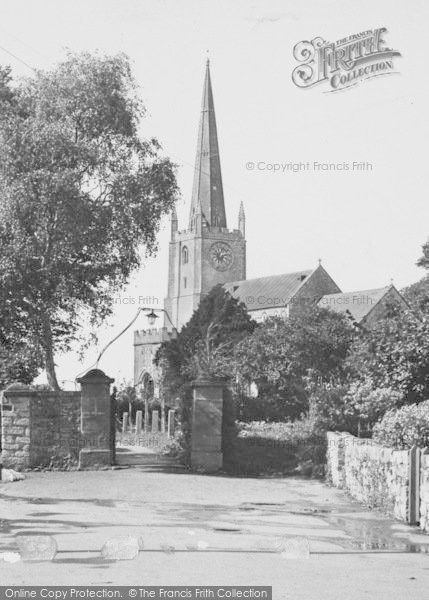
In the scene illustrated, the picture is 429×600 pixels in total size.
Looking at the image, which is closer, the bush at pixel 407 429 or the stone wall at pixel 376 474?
the stone wall at pixel 376 474

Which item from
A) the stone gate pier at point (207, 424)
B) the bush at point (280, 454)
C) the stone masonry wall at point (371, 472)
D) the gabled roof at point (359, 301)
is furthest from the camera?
the gabled roof at point (359, 301)

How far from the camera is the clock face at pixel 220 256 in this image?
117250 millimetres

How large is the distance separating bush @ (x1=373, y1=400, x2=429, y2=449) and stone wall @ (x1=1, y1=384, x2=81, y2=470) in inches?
308

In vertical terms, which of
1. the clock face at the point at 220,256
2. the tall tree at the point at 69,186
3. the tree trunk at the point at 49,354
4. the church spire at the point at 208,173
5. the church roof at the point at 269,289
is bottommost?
the tree trunk at the point at 49,354

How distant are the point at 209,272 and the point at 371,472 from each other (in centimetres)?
10251

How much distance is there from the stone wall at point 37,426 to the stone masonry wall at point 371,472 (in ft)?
19.5

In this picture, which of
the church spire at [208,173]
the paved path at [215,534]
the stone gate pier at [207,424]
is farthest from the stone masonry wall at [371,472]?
the church spire at [208,173]

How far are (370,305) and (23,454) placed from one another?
219 ft

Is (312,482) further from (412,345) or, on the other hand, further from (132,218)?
(132,218)

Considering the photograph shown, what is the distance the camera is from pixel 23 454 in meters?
20.9

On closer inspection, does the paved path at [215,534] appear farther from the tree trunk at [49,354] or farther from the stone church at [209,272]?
the stone church at [209,272]

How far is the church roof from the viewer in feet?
316

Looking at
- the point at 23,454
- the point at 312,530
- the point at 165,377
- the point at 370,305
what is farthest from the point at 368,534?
the point at 370,305

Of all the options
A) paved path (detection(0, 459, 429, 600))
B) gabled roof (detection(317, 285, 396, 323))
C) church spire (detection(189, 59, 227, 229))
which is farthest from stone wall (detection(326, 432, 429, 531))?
church spire (detection(189, 59, 227, 229))
